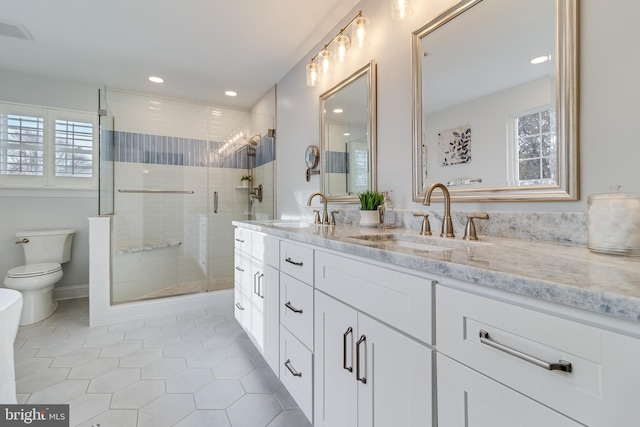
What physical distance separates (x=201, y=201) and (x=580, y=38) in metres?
3.39

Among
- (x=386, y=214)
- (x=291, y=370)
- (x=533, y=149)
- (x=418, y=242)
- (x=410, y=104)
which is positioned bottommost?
(x=291, y=370)

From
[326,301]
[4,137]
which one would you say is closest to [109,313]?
[4,137]

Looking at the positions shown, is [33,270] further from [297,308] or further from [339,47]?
[339,47]

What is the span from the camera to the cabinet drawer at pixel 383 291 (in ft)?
2.36

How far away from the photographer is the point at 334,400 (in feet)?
3.53

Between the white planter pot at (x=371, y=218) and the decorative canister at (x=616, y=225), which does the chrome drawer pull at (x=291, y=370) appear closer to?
the white planter pot at (x=371, y=218)

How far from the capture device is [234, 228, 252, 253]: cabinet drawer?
2049mm

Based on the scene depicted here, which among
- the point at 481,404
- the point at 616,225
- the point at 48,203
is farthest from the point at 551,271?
the point at 48,203

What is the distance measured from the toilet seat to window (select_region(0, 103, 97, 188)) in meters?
0.91

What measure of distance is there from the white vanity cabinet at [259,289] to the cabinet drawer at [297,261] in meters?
0.10

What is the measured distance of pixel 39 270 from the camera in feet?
8.54

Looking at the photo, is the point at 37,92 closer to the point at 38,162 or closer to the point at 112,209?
the point at 38,162

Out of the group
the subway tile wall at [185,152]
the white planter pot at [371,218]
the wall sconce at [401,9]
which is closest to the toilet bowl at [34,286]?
the subway tile wall at [185,152]

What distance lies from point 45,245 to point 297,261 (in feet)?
10.2
